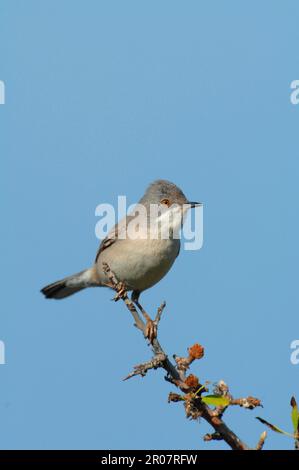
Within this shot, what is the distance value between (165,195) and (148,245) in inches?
28.8

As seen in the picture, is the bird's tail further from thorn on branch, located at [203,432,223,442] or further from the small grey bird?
thorn on branch, located at [203,432,223,442]

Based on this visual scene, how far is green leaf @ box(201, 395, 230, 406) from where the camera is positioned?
2.68 m

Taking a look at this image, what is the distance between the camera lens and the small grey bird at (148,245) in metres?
6.63

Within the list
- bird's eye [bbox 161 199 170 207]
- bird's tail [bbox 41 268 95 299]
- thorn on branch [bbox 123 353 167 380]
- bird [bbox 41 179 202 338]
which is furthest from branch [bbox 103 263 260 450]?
bird's tail [bbox 41 268 95 299]

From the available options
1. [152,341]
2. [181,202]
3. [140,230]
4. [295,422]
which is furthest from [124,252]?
[295,422]

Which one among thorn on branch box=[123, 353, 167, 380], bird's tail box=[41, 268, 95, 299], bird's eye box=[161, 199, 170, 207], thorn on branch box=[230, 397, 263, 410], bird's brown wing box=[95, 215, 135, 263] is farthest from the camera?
bird's tail box=[41, 268, 95, 299]

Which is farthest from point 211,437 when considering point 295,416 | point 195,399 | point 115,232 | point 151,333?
point 115,232

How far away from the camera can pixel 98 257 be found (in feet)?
25.2

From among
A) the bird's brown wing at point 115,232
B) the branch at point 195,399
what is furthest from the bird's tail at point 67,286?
the branch at point 195,399

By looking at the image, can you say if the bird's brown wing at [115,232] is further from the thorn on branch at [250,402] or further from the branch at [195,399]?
the thorn on branch at [250,402]

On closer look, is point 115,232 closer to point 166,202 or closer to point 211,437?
point 166,202
